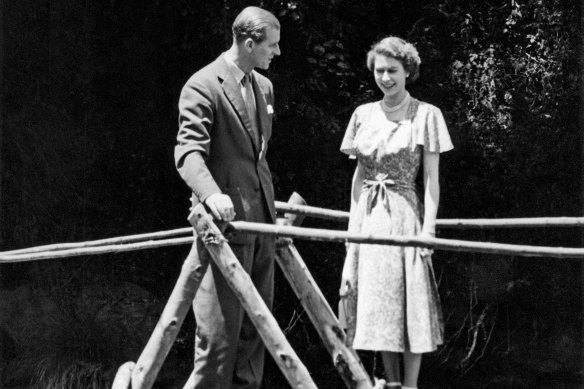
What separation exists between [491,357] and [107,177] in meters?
3.86

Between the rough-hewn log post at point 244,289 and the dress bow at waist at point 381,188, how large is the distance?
737 millimetres

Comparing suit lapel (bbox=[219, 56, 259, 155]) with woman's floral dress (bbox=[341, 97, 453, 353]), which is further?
suit lapel (bbox=[219, 56, 259, 155])

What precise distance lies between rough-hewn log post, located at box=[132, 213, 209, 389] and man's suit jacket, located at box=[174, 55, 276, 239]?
318mm

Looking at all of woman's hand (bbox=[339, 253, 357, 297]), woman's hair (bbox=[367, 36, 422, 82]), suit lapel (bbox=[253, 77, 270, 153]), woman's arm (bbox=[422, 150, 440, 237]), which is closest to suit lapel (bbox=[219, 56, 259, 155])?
suit lapel (bbox=[253, 77, 270, 153])

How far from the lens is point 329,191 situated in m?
9.73

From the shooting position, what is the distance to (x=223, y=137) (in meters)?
5.38

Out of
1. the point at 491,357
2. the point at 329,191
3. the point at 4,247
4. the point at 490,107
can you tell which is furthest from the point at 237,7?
the point at 491,357

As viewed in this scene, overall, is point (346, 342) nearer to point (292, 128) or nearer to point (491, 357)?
point (292, 128)

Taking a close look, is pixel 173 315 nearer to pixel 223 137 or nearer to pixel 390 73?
pixel 223 137

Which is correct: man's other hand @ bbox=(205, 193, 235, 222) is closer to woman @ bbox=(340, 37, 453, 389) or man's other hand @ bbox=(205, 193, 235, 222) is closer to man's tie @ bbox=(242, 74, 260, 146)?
man's tie @ bbox=(242, 74, 260, 146)

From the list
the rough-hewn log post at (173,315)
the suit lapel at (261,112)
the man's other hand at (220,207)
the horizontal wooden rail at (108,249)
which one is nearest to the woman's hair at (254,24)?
the suit lapel at (261,112)

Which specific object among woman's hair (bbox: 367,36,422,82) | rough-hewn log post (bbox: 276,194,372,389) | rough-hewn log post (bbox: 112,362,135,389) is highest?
woman's hair (bbox: 367,36,422,82)

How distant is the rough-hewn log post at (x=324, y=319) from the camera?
5.28 metres

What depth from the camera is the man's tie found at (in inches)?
215
